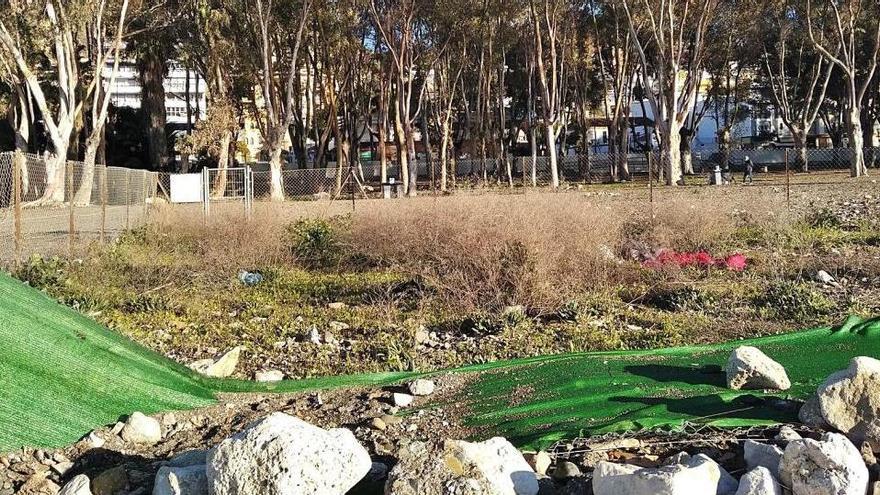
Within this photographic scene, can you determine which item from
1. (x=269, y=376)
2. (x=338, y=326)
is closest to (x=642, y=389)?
(x=269, y=376)

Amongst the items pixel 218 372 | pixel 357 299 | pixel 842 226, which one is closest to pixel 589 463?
pixel 218 372

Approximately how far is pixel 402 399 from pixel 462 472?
188 cm

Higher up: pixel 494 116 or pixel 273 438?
pixel 494 116

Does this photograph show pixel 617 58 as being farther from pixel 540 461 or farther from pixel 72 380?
pixel 540 461

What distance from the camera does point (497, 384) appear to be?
19.7 feet

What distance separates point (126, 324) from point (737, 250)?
8699 millimetres

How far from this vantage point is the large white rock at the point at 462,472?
3807 millimetres

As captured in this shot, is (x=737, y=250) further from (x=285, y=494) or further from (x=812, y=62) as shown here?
(x=812, y=62)

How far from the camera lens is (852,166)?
3139cm

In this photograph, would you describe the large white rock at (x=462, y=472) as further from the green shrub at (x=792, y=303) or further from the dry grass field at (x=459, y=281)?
the green shrub at (x=792, y=303)

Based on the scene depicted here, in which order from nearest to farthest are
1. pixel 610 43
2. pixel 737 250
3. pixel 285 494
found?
1. pixel 285 494
2. pixel 737 250
3. pixel 610 43

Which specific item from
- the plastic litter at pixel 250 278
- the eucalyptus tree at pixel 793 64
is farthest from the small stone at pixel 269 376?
the eucalyptus tree at pixel 793 64

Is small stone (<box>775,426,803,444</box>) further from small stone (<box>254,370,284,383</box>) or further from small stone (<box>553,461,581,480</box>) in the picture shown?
small stone (<box>254,370,284,383</box>)

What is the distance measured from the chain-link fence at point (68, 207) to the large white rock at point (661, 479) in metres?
8.98
